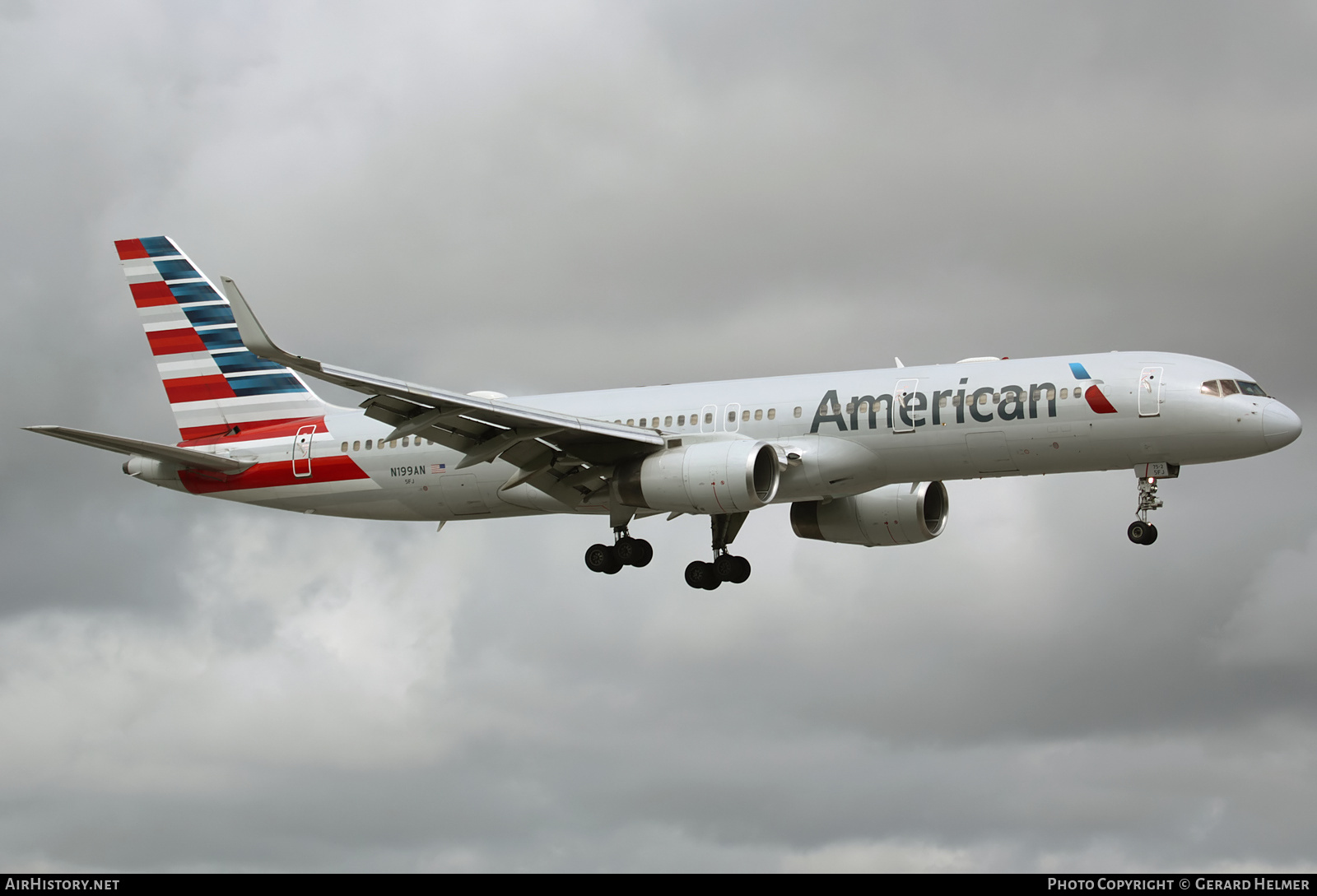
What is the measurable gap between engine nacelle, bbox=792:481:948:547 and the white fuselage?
243 inches

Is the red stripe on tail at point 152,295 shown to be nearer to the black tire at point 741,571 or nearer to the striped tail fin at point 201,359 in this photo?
the striped tail fin at point 201,359

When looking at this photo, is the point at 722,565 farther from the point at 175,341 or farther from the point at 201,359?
the point at 175,341

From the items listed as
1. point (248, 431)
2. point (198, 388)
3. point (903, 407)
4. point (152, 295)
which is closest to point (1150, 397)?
point (903, 407)

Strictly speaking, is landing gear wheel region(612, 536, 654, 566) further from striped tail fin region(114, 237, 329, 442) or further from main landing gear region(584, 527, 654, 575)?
striped tail fin region(114, 237, 329, 442)

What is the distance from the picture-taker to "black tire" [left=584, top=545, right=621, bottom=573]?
44.5 m

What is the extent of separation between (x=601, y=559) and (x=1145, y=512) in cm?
1504

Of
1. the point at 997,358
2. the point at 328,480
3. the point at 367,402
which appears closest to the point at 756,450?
the point at 997,358

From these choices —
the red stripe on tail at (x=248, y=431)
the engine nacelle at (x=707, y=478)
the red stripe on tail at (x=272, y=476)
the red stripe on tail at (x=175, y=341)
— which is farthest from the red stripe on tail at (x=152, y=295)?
the engine nacelle at (x=707, y=478)

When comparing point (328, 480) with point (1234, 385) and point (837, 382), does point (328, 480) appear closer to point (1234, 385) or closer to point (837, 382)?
point (837, 382)

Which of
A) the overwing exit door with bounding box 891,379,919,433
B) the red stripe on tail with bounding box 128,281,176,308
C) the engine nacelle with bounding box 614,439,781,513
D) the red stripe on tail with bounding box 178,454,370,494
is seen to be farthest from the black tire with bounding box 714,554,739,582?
the red stripe on tail with bounding box 128,281,176,308

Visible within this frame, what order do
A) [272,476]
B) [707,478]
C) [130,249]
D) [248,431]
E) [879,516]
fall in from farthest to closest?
[130,249] → [248,431] → [272,476] → [879,516] → [707,478]

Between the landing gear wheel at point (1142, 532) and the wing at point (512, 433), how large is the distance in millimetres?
12251

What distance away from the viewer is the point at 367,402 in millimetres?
38000

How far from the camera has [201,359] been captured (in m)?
51.8
